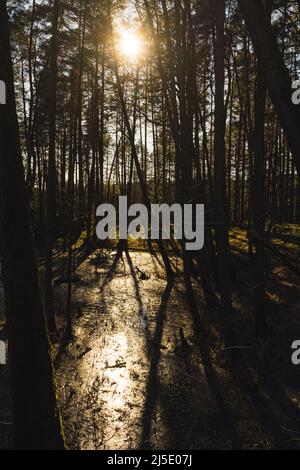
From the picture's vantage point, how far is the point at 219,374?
7938 mm

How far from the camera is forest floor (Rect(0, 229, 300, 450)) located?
600 centimetres

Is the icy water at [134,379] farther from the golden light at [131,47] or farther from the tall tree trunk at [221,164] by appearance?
the golden light at [131,47]

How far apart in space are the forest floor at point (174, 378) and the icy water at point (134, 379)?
2cm

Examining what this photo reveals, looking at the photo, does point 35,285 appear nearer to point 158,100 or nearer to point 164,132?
point 158,100

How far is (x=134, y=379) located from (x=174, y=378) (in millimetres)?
730

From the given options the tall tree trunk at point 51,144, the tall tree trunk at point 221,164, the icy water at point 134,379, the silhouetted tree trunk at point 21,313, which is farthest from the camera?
the tall tree trunk at point 51,144

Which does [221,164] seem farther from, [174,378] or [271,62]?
[271,62]

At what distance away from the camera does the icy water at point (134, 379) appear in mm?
5988

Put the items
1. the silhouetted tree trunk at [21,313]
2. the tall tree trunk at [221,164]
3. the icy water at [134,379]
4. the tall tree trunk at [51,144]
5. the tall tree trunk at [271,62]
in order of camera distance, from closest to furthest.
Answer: the tall tree trunk at [271,62], the silhouetted tree trunk at [21,313], the icy water at [134,379], the tall tree trunk at [221,164], the tall tree trunk at [51,144]

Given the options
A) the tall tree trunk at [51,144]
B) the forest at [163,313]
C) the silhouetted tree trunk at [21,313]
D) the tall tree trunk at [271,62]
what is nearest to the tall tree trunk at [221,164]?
the forest at [163,313]

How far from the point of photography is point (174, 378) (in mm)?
7781

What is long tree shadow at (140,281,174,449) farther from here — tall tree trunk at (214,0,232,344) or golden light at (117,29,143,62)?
golden light at (117,29,143,62)
